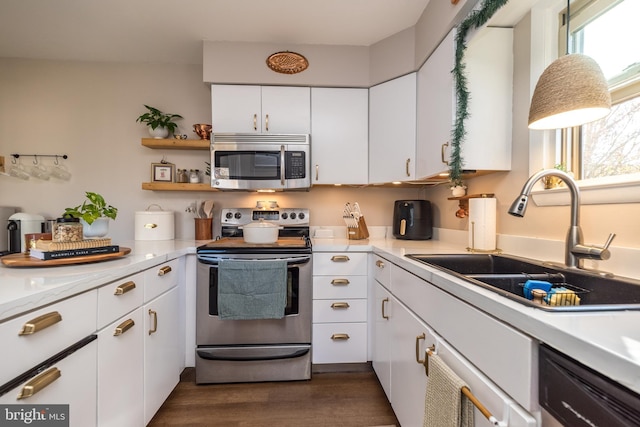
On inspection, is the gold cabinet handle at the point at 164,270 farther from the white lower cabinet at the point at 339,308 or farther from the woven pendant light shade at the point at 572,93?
the woven pendant light shade at the point at 572,93

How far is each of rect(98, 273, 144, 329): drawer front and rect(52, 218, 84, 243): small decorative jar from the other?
31 cm

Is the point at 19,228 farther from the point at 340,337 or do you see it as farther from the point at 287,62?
the point at 340,337

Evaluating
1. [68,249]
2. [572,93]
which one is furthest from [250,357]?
[572,93]

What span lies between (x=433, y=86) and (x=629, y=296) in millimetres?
1376

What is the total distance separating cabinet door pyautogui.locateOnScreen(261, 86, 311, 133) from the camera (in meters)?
2.19

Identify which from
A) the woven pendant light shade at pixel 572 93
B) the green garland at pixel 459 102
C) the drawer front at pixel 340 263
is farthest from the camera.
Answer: the drawer front at pixel 340 263

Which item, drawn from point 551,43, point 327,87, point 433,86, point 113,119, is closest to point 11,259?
point 113,119

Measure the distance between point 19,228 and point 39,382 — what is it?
6.63 ft

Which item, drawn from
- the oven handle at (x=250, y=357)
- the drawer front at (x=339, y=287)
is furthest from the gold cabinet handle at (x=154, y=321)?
the drawer front at (x=339, y=287)

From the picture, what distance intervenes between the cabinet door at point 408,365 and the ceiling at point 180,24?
1.81 metres

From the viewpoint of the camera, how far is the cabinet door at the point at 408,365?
1.10 metres

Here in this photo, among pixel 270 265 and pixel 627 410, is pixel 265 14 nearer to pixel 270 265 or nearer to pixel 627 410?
pixel 270 265

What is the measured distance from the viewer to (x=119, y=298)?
1.15 meters

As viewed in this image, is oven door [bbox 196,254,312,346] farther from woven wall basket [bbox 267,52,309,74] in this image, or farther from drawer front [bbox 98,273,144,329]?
woven wall basket [bbox 267,52,309,74]
